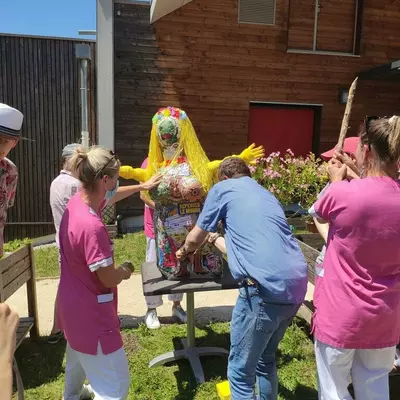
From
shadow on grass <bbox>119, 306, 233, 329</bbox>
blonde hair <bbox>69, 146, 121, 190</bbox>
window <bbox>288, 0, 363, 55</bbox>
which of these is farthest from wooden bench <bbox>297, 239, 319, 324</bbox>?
window <bbox>288, 0, 363, 55</bbox>

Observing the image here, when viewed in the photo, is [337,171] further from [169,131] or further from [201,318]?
[201,318]

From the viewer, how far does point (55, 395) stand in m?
2.79

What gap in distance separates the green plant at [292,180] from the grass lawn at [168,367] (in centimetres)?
252

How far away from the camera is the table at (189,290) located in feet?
8.31

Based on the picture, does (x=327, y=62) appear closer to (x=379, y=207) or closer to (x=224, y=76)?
(x=224, y=76)

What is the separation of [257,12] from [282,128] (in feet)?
7.42

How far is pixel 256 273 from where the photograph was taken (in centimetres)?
198

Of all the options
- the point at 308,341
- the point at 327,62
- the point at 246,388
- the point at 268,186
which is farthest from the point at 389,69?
the point at 246,388

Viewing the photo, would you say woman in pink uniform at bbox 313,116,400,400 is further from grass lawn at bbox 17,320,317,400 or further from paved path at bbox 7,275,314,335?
paved path at bbox 7,275,314,335

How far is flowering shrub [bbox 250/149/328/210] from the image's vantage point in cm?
590

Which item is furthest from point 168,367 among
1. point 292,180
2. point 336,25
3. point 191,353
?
point 336,25

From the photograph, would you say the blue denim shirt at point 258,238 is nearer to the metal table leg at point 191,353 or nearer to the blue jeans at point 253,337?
the blue jeans at point 253,337

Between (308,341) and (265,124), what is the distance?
18.0 ft

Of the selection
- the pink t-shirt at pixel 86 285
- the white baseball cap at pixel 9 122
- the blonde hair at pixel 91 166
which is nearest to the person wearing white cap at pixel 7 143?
the white baseball cap at pixel 9 122
